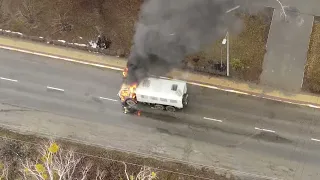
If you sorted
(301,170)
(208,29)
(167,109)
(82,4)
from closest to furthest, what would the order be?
(301,170)
(167,109)
(208,29)
(82,4)

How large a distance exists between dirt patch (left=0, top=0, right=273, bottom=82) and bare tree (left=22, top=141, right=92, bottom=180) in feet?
34.6

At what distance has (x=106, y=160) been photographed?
33.9 m

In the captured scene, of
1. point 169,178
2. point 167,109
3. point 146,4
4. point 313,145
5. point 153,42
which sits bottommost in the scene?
point 169,178

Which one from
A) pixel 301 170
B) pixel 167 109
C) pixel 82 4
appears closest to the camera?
pixel 301 170

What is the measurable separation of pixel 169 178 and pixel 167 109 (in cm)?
570

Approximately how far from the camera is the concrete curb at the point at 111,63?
3572cm

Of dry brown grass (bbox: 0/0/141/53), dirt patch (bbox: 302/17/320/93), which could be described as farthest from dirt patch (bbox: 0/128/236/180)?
dirt patch (bbox: 302/17/320/93)

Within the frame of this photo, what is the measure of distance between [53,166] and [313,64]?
2303cm

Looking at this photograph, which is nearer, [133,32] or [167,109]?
[167,109]

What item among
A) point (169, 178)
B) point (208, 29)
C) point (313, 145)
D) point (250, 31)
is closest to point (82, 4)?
point (208, 29)

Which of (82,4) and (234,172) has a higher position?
(82,4)

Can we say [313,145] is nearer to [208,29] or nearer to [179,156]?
[179,156]

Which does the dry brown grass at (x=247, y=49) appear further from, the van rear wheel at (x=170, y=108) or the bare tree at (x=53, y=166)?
the bare tree at (x=53, y=166)

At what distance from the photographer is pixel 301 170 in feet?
108
